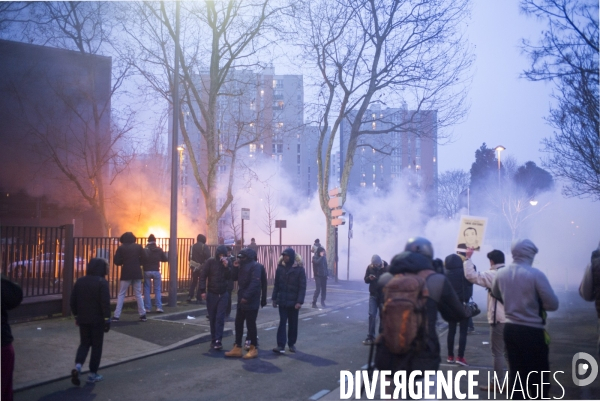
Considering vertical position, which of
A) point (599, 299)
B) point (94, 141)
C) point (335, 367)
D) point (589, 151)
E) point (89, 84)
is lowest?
point (335, 367)

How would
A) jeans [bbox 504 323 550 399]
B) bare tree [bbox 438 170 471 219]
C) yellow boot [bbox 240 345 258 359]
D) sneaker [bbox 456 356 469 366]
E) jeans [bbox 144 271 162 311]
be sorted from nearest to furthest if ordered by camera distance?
jeans [bbox 504 323 550 399] → sneaker [bbox 456 356 469 366] → yellow boot [bbox 240 345 258 359] → jeans [bbox 144 271 162 311] → bare tree [bbox 438 170 471 219]

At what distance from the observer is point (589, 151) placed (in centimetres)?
1717

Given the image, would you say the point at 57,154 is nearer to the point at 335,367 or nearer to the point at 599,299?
Answer: the point at 335,367

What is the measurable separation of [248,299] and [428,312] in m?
5.29

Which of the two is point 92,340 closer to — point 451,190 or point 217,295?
point 217,295

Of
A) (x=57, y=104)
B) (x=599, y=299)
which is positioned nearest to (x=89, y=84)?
(x=57, y=104)

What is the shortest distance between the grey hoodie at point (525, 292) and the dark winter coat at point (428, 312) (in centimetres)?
118

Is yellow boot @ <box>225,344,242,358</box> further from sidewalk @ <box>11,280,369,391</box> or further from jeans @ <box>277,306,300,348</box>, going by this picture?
sidewalk @ <box>11,280,369,391</box>

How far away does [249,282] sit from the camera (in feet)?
29.6

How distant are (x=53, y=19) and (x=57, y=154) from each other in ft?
26.3

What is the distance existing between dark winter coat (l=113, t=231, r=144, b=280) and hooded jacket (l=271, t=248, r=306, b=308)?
406cm

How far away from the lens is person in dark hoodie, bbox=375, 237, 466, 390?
3910mm

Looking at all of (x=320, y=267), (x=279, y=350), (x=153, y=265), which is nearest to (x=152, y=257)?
(x=153, y=265)

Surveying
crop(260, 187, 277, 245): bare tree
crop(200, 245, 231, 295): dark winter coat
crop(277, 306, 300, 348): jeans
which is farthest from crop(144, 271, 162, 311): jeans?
crop(260, 187, 277, 245): bare tree
